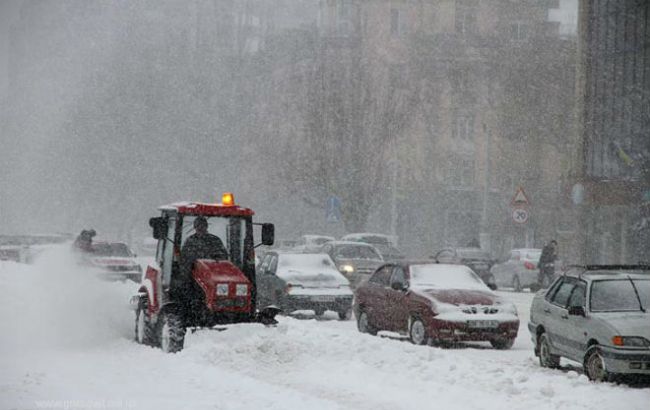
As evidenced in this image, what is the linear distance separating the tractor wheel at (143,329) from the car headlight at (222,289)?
2.25 meters

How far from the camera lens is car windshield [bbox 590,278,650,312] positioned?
1451 cm

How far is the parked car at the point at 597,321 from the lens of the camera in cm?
1340

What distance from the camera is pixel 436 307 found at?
1852cm

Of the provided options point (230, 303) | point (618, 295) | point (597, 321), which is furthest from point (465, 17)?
point (597, 321)

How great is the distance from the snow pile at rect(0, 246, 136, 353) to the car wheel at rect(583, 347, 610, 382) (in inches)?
316

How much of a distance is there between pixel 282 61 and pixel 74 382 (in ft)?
227

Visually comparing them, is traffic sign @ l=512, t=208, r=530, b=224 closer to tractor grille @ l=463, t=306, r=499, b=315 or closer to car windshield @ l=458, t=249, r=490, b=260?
car windshield @ l=458, t=249, r=490, b=260

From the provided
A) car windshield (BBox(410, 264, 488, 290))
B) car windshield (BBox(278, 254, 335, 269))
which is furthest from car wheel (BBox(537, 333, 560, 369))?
car windshield (BBox(278, 254, 335, 269))

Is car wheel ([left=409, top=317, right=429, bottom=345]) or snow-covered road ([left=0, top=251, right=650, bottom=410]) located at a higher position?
snow-covered road ([left=0, top=251, right=650, bottom=410])

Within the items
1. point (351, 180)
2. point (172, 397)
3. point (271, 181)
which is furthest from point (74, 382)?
point (271, 181)

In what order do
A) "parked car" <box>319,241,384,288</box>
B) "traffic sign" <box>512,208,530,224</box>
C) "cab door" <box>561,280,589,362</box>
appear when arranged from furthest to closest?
"traffic sign" <box>512,208,530,224</box>, "parked car" <box>319,241,384,288</box>, "cab door" <box>561,280,589,362</box>

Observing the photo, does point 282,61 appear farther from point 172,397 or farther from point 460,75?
point 172,397

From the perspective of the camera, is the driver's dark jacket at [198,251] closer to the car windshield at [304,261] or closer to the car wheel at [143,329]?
the car wheel at [143,329]

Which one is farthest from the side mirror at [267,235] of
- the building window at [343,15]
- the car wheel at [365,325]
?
the building window at [343,15]
